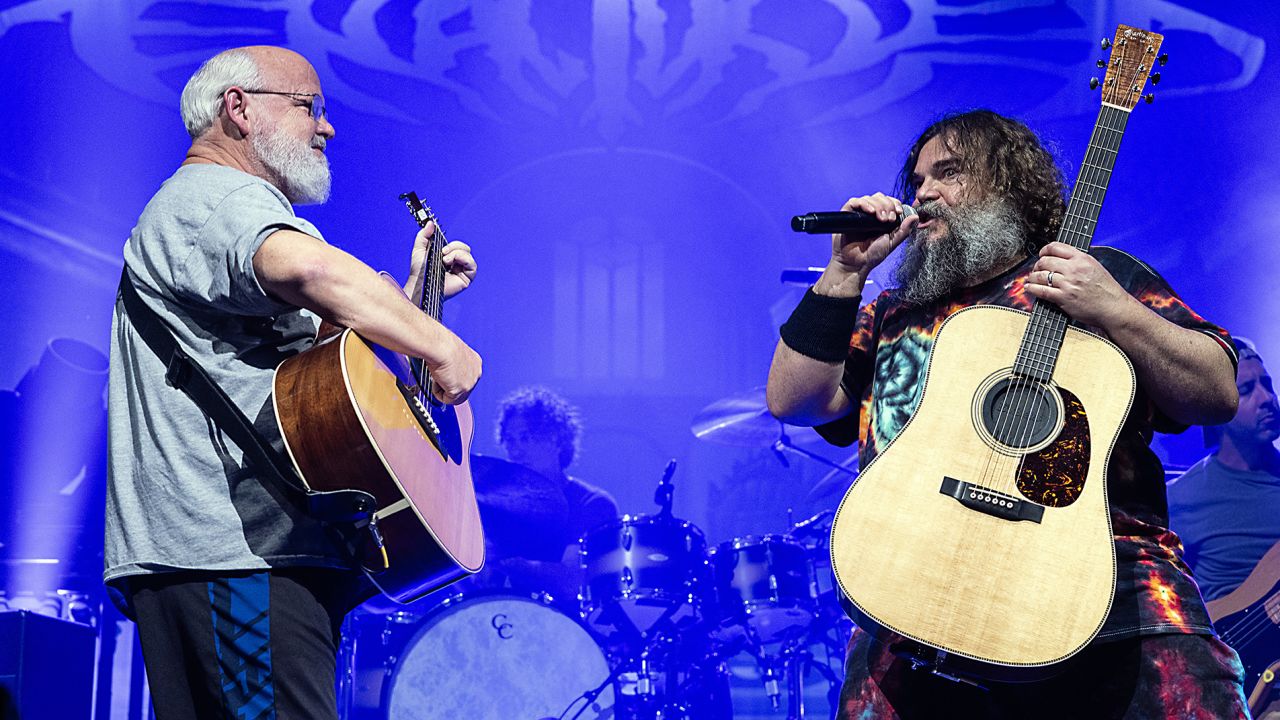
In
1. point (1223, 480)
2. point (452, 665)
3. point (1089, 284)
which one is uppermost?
point (1089, 284)

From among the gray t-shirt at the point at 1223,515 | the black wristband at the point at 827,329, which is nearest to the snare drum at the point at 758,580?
the gray t-shirt at the point at 1223,515

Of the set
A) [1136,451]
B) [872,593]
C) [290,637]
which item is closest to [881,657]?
[872,593]

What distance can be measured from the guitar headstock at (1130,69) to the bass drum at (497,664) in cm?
303

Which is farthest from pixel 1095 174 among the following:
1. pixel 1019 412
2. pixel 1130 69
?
pixel 1019 412

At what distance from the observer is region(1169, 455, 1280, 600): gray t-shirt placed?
390 centimetres

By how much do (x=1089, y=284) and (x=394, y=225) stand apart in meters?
3.22

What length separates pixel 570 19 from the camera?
14.8 feet

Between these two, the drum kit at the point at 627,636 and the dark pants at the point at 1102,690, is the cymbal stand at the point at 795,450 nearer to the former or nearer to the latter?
the drum kit at the point at 627,636

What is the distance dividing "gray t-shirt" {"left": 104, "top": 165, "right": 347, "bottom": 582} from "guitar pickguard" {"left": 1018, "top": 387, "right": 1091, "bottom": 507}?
1168 mm

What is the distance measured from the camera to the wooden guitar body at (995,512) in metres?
1.47

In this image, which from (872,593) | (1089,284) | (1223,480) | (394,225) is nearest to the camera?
(872,593)

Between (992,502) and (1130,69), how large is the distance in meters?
0.92

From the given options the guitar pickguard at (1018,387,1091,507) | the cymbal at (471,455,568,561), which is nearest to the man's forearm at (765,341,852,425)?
the guitar pickguard at (1018,387,1091,507)

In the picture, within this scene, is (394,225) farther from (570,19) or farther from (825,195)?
(825,195)
